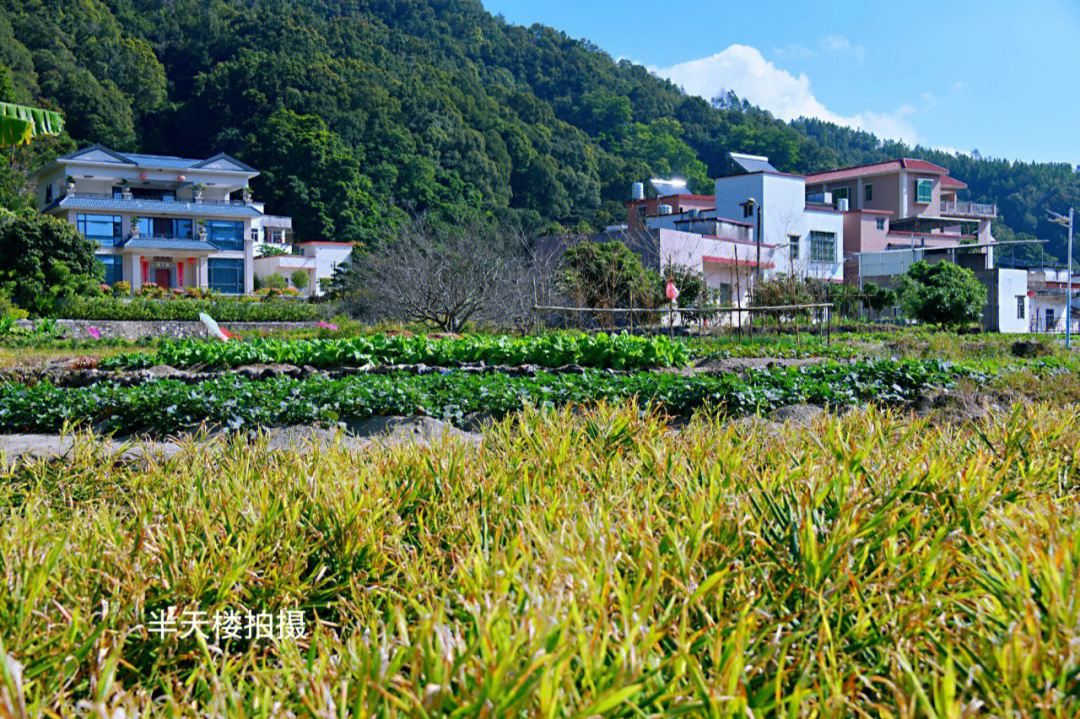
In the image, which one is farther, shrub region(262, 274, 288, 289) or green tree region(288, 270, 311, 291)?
green tree region(288, 270, 311, 291)

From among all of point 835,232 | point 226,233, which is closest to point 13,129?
point 226,233

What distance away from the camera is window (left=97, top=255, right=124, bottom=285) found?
46875mm

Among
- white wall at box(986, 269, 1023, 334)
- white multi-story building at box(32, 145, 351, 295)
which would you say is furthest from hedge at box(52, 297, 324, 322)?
white wall at box(986, 269, 1023, 334)

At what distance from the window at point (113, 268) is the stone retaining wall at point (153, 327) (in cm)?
2146

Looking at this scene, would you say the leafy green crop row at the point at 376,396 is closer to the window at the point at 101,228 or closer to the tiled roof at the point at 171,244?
the tiled roof at the point at 171,244

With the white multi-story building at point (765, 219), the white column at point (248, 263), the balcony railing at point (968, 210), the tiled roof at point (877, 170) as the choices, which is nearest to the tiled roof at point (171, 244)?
the white column at point (248, 263)

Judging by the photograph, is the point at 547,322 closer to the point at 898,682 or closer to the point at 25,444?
the point at 25,444

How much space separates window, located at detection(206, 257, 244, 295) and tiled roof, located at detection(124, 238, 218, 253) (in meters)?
1.29

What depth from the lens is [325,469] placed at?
4.28 metres

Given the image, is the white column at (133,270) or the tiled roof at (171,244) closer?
→ the tiled roof at (171,244)

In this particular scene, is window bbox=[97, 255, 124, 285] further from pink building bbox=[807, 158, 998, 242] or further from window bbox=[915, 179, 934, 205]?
window bbox=[915, 179, 934, 205]

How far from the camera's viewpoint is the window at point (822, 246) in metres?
45.5

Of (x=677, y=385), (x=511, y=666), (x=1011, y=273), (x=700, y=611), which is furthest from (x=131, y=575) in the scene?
(x=1011, y=273)

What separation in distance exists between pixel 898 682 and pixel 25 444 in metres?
8.45
